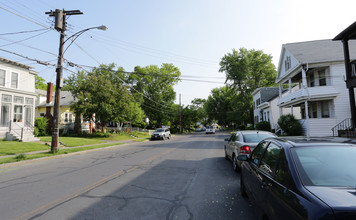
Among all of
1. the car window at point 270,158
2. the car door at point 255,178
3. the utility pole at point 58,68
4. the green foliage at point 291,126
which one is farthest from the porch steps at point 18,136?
the green foliage at point 291,126

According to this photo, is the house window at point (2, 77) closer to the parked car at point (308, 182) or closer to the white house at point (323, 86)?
the parked car at point (308, 182)

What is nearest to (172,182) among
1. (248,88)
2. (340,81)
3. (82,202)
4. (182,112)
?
(82,202)

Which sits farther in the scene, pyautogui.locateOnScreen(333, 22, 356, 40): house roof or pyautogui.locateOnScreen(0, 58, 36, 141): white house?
pyautogui.locateOnScreen(0, 58, 36, 141): white house

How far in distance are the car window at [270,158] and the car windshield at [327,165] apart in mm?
395

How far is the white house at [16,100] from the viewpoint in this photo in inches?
789

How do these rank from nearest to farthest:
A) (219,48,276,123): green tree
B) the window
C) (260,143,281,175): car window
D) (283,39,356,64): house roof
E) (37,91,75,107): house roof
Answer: (260,143,281,175): car window → (283,39,356,64): house roof → the window → (37,91,75,107): house roof → (219,48,276,123): green tree

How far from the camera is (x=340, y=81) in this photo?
1869 cm

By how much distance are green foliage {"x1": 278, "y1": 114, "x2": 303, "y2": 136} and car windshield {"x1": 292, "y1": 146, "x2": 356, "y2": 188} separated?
19.1 m

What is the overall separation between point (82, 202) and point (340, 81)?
22023mm

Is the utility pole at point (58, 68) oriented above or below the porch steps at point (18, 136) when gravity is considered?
above

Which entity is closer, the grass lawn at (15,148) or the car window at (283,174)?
the car window at (283,174)

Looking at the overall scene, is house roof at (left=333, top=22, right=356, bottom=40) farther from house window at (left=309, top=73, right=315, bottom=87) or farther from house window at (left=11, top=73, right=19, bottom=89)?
house window at (left=11, top=73, right=19, bottom=89)

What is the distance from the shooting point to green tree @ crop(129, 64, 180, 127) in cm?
5475

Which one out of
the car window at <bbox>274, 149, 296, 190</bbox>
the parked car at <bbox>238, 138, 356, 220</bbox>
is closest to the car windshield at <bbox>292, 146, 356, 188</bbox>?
the parked car at <bbox>238, 138, 356, 220</bbox>
